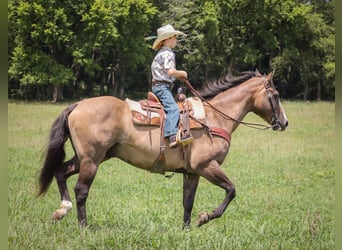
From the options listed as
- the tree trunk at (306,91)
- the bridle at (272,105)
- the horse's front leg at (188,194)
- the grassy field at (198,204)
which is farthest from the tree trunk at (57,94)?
the tree trunk at (306,91)

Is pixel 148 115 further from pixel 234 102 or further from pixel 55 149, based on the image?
pixel 234 102

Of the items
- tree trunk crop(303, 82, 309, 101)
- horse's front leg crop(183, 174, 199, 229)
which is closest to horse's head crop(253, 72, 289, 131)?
horse's front leg crop(183, 174, 199, 229)

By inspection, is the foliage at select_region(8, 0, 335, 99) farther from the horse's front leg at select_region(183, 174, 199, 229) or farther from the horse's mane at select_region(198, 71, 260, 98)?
the horse's front leg at select_region(183, 174, 199, 229)

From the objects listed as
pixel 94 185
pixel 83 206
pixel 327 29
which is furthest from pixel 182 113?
pixel 327 29

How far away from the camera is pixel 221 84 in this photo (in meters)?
7.25

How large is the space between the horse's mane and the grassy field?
2162mm

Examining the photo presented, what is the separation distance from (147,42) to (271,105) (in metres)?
8.27

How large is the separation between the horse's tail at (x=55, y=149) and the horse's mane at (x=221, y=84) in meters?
2.20

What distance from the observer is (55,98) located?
26.8 metres

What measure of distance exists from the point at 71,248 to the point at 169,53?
303 cm

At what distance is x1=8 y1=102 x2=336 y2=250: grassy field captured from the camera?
16.6 feet

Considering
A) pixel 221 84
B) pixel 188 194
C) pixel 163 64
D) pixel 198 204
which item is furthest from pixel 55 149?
pixel 198 204

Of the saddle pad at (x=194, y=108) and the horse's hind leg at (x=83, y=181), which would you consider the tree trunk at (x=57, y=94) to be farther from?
the horse's hind leg at (x=83, y=181)

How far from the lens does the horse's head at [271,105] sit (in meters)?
6.95
